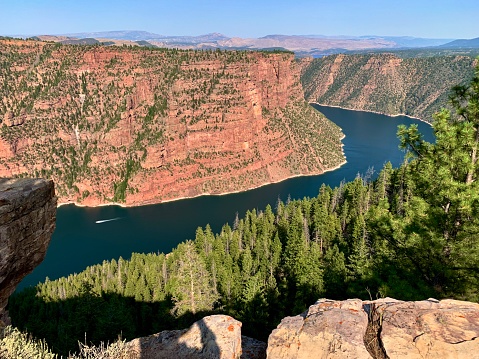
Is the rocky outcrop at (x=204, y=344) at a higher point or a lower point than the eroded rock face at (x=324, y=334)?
lower

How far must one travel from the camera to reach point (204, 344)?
14.1m

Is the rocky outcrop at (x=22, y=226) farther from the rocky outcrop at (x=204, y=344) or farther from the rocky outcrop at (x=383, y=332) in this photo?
the rocky outcrop at (x=383, y=332)

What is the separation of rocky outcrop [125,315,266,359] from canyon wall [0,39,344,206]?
143571 millimetres

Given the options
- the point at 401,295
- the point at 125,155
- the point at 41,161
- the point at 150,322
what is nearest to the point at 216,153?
the point at 125,155

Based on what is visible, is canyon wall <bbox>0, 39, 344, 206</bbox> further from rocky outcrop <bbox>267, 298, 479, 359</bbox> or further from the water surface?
rocky outcrop <bbox>267, 298, 479, 359</bbox>

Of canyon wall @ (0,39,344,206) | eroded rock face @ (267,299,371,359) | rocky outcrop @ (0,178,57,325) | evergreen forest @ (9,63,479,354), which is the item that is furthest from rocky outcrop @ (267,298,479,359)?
canyon wall @ (0,39,344,206)

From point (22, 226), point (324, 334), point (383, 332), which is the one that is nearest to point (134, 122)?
point (22, 226)

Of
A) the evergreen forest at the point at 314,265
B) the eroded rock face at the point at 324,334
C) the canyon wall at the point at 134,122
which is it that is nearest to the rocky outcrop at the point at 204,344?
the eroded rock face at the point at 324,334

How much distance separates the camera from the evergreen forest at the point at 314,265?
15211 millimetres

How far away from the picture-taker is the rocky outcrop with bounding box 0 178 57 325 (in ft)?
44.6

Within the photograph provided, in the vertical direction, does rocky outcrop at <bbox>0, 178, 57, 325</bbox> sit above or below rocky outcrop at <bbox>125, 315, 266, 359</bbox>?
above

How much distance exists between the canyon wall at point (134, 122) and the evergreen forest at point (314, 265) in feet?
230

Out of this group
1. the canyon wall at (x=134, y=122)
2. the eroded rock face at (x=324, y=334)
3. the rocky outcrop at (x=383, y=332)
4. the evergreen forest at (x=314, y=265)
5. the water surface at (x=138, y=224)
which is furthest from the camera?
the canyon wall at (x=134, y=122)

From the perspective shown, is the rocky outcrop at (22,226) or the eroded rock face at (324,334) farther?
the rocky outcrop at (22,226)
